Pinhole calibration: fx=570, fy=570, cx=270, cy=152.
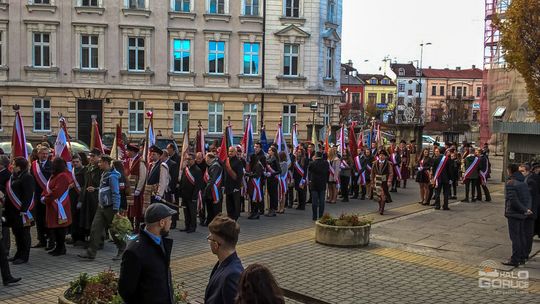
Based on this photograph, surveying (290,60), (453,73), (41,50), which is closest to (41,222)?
(41,50)

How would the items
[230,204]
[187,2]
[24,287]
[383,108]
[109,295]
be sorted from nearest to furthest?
[109,295] → [24,287] → [230,204] → [187,2] → [383,108]

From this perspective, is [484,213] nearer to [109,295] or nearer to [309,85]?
[109,295]

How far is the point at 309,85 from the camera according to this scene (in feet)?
129

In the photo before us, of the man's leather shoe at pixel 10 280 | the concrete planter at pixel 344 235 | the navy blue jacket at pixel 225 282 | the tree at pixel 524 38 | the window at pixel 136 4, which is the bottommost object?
the man's leather shoe at pixel 10 280

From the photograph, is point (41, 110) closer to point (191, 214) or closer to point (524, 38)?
point (191, 214)

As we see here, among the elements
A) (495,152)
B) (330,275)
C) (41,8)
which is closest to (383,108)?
(495,152)

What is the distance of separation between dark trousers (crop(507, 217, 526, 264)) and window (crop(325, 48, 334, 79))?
30.9 meters

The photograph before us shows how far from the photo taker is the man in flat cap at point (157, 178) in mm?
12359

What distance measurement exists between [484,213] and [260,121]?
23.7 metres

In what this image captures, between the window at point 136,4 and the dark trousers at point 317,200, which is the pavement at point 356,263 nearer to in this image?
the dark trousers at point 317,200

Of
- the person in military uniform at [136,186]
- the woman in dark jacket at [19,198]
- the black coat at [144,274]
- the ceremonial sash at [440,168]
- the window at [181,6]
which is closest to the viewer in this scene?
the black coat at [144,274]

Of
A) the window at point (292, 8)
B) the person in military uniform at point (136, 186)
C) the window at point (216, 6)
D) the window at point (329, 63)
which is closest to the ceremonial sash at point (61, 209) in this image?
the person in military uniform at point (136, 186)

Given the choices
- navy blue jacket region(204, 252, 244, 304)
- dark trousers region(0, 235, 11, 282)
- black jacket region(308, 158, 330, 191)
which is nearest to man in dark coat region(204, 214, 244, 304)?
navy blue jacket region(204, 252, 244, 304)

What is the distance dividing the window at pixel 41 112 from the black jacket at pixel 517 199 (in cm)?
3147
